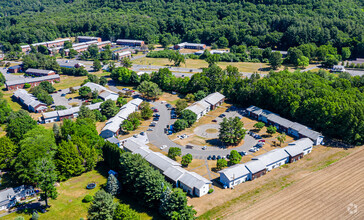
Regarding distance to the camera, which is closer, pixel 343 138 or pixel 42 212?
pixel 42 212

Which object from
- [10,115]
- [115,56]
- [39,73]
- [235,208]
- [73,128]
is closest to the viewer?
[235,208]

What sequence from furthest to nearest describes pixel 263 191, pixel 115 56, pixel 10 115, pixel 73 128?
1. pixel 115 56
2. pixel 10 115
3. pixel 73 128
4. pixel 263 191

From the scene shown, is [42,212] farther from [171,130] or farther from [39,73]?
[39,73]

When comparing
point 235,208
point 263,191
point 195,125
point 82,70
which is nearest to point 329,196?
point 263,191

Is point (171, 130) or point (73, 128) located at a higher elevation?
point (73, 128)

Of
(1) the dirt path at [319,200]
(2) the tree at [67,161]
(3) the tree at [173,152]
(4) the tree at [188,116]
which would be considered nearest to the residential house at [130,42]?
(4) the tree at [188,116]

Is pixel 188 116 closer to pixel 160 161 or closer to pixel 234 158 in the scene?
pixel 234 158

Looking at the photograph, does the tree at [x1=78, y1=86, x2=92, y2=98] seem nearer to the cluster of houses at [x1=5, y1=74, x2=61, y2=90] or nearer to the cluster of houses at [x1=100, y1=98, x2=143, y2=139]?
the cluster of houses at [x1=100, y1=98, x2=143, y2=139]
